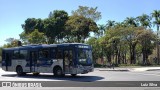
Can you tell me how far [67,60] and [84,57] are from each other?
52.7 inches

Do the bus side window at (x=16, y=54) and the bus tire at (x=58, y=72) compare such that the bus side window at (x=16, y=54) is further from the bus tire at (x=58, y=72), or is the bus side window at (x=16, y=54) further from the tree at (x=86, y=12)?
the tree at (x=86, y=12)

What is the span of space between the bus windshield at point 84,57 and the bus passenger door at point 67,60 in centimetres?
70

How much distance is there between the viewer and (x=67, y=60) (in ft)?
93.3

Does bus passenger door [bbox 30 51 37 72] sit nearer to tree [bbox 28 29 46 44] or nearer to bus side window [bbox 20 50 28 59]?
bus side window [bbox 20 50 28 59]

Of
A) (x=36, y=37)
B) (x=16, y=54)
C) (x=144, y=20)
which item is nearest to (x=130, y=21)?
(x=144, y=20)

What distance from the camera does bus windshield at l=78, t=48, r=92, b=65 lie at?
28.2 meters

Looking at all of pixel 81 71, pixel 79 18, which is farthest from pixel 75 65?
pixel 79 18

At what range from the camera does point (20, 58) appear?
109 ft

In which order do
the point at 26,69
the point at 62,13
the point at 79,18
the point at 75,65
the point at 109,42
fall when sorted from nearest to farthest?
the point at 75,65
the point at 26,69
the point at 79,18
the point at 109,42
the point at 62,13

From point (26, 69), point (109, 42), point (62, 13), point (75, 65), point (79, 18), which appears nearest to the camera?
point (75, 65)

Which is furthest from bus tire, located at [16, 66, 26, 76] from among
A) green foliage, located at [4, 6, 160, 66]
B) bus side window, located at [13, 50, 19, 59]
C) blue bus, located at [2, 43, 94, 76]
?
green foliage, located at [4, 6, 160, 66]

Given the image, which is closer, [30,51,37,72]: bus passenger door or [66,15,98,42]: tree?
[30,51,37,72]: bus passenger door

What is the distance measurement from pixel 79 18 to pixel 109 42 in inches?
322

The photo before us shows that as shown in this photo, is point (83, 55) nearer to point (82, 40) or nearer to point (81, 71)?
point (81, 71)
